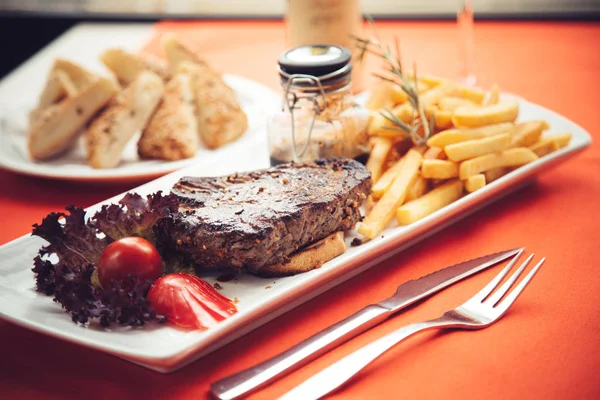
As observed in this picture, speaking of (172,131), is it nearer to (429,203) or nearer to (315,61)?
(315,61)

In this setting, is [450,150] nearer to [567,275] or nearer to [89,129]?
[567,275]

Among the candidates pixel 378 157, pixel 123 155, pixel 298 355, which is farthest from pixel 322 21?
pixel 298 355

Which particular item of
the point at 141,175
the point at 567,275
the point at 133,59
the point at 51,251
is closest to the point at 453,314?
the point at 567,275

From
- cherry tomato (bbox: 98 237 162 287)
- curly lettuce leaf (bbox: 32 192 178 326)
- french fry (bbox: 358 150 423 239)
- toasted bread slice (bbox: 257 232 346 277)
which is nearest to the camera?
curly lettuce leaf (bbox: 32 192 178 326)

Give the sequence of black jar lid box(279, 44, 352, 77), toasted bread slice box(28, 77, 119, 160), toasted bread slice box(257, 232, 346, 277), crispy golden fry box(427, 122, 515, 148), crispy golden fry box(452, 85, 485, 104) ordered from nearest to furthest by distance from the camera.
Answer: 1. toasted bread slice box(257, 232, 346, 277)
2. crispy golden fry box(427, 122, 515, 148)
3. black jar lid box(279, 44, 352, 77)
4. crispy golden fry box(452, 85, 485, 104)
5. toasted bread slice box(28, 77, 119, 160)

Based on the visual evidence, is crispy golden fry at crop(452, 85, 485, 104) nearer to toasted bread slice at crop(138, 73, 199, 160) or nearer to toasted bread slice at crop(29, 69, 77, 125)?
toasted bread slice at crop(138, 73, 199, 160)

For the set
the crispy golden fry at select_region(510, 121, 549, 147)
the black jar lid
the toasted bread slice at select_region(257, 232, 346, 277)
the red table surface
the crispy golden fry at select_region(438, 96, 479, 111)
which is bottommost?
the red table surface

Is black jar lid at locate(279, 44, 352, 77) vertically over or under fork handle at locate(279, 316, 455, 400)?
over

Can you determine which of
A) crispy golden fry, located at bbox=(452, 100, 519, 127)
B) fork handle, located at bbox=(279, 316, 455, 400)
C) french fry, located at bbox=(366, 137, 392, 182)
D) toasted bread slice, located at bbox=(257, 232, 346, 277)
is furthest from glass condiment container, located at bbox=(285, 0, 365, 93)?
fork handle, located at bbox=(279, 316, 455, 400)
